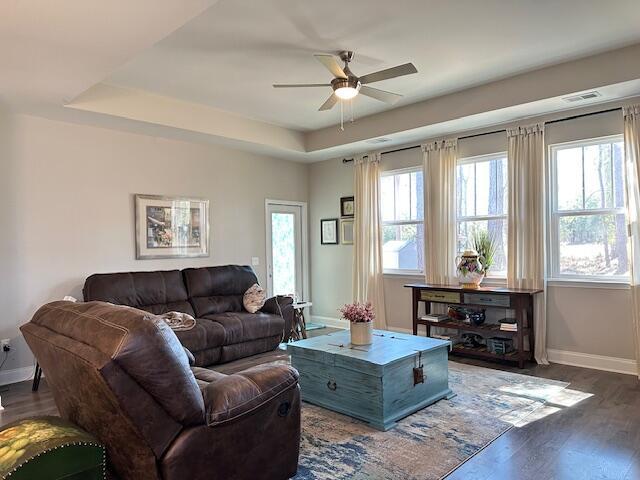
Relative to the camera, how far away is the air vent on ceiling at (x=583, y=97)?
415 cm

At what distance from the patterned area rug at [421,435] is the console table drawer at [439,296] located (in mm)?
1259

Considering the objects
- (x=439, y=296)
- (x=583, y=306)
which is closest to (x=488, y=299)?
(x=439, y=296)

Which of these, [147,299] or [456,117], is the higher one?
[456,117]

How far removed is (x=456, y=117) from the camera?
194 inches

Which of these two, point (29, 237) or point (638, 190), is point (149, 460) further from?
point (638, 190)

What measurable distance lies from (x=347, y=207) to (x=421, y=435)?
4249 mm

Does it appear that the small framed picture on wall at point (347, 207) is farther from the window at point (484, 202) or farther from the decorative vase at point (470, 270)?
the decorative vase at point (470, 270)

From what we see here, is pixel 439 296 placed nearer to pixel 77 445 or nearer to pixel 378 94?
pixel 378 94

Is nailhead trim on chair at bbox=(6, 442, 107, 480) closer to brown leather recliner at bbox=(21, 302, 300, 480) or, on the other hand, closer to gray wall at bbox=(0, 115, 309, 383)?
brown leather recliner at bbox=(21, 302, 300, 480)

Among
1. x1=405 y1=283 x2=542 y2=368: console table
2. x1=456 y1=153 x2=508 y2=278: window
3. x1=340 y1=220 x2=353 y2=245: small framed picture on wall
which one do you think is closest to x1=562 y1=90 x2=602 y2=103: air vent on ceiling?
x1=456 y1=153 x2=508 y2=278: window

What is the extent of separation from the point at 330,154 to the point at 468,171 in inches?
82.5

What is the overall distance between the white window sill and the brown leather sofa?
2963 mm

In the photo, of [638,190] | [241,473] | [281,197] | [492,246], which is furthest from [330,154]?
[241,473]

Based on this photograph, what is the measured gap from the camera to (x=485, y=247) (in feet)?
16.9
